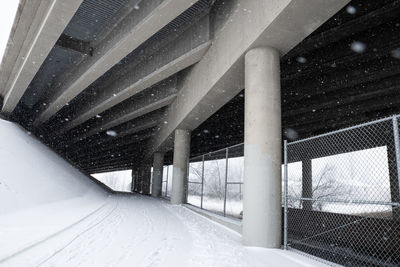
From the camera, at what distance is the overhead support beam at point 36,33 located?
26.1ft

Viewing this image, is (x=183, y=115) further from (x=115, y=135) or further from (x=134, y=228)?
(x=115, y=135)

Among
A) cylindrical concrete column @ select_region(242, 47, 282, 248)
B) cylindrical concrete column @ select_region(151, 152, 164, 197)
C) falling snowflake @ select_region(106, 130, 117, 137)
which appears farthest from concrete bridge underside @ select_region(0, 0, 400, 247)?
cylindrical concrete column @ select_region(151, 152, 164, 197)

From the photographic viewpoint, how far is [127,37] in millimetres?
8984

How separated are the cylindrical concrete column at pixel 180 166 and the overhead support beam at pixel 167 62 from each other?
4208mm

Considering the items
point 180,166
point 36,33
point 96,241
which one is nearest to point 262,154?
point 96,241

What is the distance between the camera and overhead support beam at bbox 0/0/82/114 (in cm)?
795

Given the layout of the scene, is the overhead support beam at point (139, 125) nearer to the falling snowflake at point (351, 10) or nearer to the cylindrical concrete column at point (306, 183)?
the cylindrical concrete column at point (306, 183)

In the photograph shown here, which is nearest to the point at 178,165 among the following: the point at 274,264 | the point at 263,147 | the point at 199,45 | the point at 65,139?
the point at 199,45

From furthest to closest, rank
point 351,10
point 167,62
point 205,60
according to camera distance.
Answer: point 167,62
point 205,60
point 351,10

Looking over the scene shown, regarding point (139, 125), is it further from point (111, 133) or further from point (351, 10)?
point (351, 10)

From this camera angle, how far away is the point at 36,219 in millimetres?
6988

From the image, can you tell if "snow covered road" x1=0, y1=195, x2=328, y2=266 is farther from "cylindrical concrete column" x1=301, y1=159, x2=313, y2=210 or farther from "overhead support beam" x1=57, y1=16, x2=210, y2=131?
"cylindrical concrete column" x1=301, y1=159, x2=313, y2=210

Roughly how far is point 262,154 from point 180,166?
1095 centimetres

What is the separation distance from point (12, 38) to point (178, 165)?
33.5 ft
